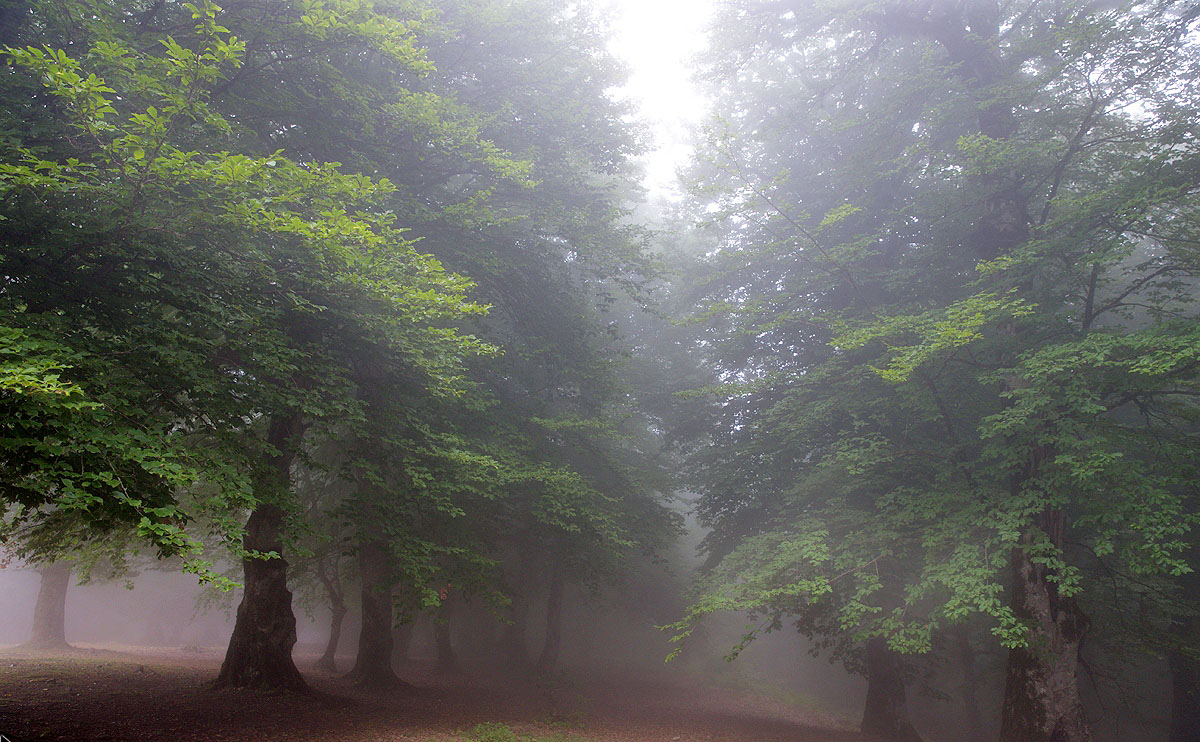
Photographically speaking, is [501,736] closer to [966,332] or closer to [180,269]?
[180,269]

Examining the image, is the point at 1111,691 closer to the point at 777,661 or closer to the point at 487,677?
the point at 777,661

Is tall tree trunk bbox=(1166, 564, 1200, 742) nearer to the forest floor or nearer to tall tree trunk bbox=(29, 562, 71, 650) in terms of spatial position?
the forest floor

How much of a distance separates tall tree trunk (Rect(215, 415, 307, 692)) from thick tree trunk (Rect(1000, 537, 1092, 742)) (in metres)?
11.7

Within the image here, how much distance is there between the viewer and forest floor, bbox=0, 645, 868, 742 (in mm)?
7445

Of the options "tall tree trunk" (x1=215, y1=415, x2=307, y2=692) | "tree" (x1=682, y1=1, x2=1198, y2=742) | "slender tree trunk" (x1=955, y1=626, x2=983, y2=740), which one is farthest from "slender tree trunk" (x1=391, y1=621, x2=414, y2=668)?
"slender tree trunk" (x1=955, y1=626, x2=983, y2=740)

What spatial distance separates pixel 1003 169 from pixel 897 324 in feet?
13.4

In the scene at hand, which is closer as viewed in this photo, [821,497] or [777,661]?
[821,497]

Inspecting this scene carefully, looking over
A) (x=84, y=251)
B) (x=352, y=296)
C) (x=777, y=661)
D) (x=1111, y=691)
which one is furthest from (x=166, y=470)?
(x=777, y=661)

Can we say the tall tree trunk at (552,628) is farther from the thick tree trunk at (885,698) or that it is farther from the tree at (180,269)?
the tree at (180,269)

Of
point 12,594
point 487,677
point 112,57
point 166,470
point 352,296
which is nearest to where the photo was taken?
point 166,470

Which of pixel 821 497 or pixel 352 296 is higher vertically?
pixel 352 296

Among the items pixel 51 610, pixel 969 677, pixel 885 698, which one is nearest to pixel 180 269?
pixel 885 698

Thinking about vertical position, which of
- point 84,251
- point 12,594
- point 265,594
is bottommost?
point 12,594

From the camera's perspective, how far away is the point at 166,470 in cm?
468
